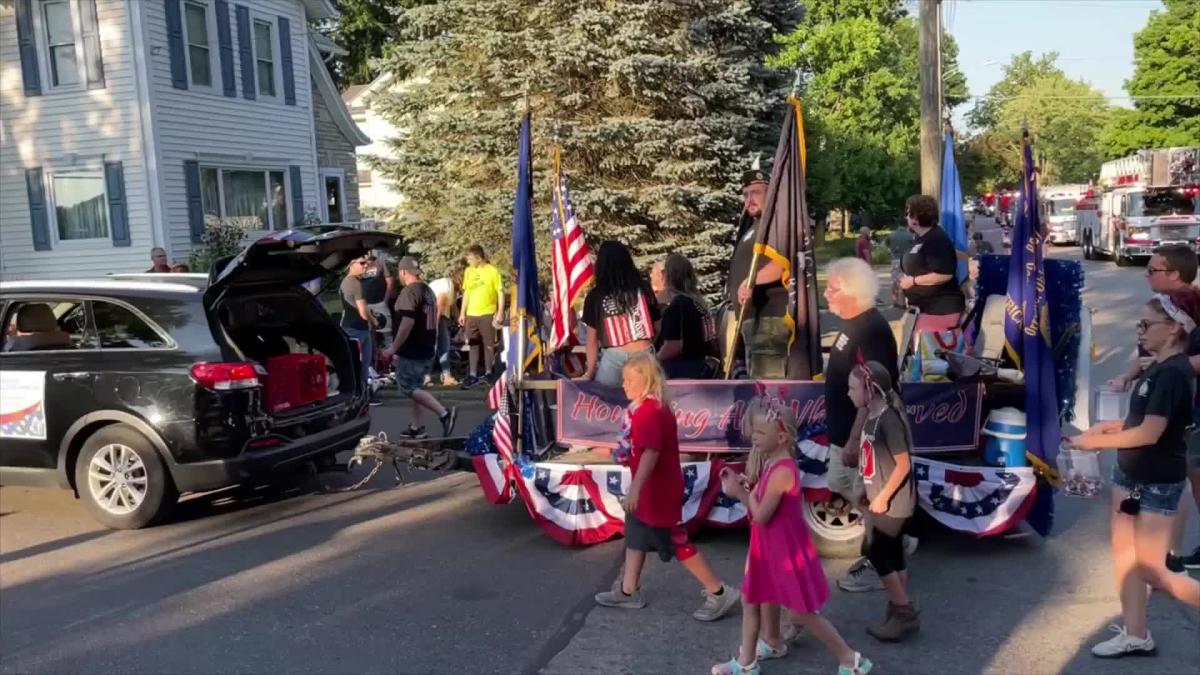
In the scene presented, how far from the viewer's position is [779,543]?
13.8 ft

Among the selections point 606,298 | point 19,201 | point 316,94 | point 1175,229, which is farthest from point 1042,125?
point 606,298

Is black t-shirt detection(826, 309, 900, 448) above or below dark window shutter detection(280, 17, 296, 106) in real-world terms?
below

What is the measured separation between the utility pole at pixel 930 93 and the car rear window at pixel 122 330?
9688 millimetres

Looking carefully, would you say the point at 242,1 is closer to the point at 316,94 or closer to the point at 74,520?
the point at 316,94

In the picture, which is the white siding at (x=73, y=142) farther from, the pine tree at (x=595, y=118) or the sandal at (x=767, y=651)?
→ the sandal at (x=767, y=651)

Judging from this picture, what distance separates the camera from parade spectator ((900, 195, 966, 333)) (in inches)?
273

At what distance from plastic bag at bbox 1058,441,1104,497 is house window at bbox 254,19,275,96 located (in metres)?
20.3

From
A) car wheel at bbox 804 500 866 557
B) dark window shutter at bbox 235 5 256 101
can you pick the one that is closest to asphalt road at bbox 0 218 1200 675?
car wheel at bbox 804 500 866 557

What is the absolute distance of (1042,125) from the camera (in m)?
82.8

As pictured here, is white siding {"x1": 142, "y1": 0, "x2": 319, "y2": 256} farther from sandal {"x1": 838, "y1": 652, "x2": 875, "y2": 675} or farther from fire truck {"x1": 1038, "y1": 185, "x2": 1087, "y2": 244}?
fire truck {"x1": 1038, "y1": 185, "x2": 1087, "y2": 244}

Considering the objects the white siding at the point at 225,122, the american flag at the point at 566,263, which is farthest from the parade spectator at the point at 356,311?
the white siding at the point at 225,122

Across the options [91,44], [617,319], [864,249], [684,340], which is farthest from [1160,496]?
[91,44]

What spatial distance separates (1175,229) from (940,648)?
27.9 metres

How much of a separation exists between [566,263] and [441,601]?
9.18 feet
